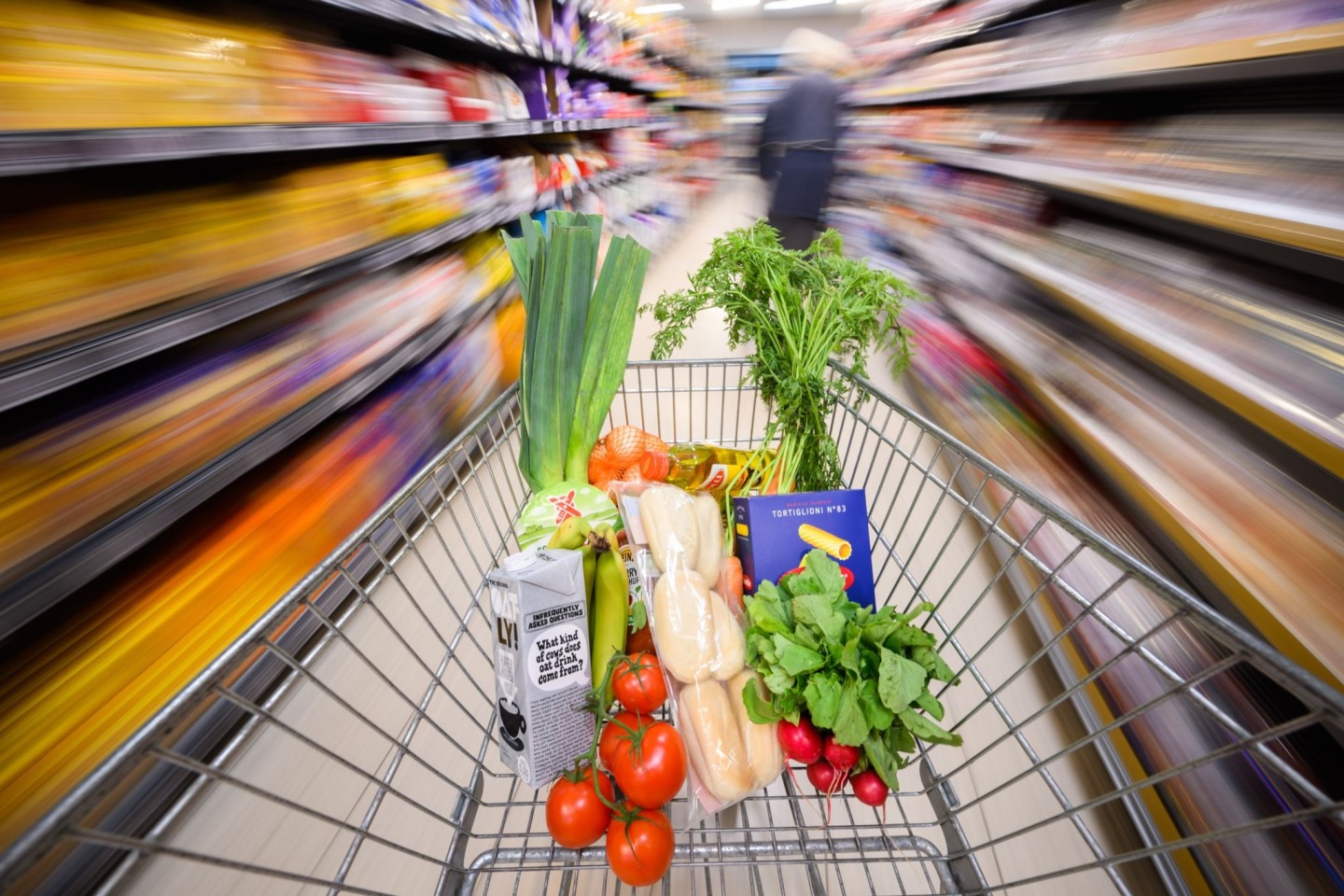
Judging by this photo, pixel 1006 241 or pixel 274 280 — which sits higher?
pixel 274 280

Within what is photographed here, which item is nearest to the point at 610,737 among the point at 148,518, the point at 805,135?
the point at 148,518

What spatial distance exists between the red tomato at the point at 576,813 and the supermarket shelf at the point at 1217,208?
1.46m

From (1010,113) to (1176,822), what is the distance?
2770 millimetres

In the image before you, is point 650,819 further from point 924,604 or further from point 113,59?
point 113,59

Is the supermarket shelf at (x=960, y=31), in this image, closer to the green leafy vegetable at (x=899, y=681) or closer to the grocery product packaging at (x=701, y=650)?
the grocery product packaging at (x=701, y=650)

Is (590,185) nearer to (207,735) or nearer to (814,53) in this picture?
(814,53)

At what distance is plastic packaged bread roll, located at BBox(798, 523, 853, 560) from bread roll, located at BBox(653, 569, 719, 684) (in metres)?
0.21

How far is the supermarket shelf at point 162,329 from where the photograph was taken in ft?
2.80

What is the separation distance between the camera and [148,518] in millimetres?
1047

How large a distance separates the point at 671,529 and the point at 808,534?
252mm

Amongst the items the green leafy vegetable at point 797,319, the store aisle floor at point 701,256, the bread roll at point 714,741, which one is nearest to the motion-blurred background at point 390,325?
the green leafy vegetable at point 797,319

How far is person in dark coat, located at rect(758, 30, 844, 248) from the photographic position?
2.98 metres

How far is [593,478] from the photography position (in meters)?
1.41

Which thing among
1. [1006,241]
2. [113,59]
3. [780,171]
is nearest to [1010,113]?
[1006,241]
